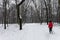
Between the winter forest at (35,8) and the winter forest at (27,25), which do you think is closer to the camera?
the winter forest at (27,25)

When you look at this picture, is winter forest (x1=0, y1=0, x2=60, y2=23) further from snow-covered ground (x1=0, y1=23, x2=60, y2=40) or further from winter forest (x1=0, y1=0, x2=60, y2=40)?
snow-covered ground (x1=0, y1=23, x2=60, y2=40)

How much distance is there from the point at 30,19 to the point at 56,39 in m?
52.7

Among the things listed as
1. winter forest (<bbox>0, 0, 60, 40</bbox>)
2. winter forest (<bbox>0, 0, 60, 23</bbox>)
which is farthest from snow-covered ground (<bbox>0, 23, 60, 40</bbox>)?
Answer: winter forest (<bbox>0, 0, 60, 23</bbox>)

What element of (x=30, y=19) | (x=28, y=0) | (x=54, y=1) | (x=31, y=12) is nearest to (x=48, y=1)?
(x=28, y=0)

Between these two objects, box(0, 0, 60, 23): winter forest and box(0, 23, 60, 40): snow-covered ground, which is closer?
box(0, 23, 60, 40): snow-covered ground

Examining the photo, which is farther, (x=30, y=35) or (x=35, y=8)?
(x=35, y=8)

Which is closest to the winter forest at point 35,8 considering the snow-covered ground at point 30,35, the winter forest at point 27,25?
the winter forest at point 27,25

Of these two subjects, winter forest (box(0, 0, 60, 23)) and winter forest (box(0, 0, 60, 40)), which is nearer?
winter forest (box(0, 0, 60, 40))

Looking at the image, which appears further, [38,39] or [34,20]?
[34,20]

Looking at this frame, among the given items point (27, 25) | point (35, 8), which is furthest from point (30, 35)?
point (35, 8)

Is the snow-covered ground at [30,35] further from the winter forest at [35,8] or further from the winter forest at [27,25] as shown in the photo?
the winter forest at [35,8]

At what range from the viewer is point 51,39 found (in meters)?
15.3

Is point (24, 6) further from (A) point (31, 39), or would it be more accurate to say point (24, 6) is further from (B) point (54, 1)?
(A) point (31, 39)

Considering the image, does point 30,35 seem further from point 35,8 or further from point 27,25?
point 35,8
